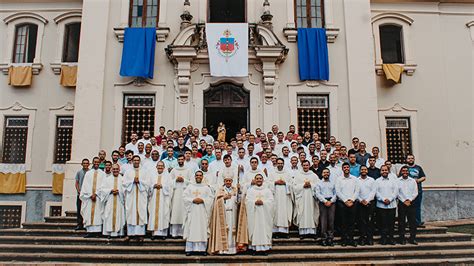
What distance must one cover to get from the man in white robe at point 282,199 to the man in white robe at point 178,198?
7.19 feet

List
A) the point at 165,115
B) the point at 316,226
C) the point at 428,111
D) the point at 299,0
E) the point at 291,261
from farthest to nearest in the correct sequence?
1. the point at 428,111
2. the point at 299,0
3. the point at 165,115
4. the point at 316,226
5. the point at 291,261

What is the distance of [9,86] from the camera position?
15820 mm

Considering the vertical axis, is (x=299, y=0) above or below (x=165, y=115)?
above

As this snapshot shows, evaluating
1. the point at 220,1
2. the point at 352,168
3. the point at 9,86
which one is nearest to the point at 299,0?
the point at 220,1

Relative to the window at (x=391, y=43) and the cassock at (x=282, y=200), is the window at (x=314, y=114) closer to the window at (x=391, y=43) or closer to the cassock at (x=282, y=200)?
the cassock at (x=282, y=200)

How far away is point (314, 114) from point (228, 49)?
3.73 m

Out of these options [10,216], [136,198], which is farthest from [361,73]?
[10,216]

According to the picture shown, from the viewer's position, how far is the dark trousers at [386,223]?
368 inches

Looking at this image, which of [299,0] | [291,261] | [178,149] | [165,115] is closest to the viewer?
[291,261]

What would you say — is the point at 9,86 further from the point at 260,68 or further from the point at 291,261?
the point at 291,261

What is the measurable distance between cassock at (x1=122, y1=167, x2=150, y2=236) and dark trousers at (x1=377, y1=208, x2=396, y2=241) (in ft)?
18.5

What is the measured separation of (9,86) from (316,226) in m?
13.3

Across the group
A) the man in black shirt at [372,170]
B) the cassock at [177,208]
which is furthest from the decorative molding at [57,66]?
the man in black shirt at [372,170]

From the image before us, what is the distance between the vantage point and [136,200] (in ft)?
31.8
